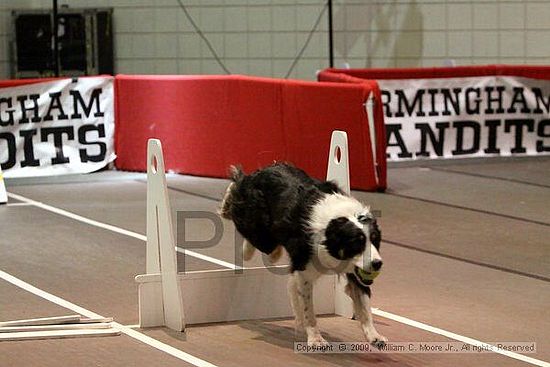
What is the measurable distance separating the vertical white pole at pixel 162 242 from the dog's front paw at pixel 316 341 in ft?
2.93

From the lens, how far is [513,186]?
13.1m

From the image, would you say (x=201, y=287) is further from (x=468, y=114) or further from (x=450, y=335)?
(x=468, y=114)

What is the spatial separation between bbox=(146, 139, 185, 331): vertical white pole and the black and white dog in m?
0.47

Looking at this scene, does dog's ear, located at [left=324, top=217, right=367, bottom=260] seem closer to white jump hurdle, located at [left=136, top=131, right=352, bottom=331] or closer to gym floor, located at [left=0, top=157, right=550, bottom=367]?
gym floor, located at [left=0, top=157, right=550, bottom=367]

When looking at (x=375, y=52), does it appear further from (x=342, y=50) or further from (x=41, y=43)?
(x=41, y=43)

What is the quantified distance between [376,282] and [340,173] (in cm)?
133

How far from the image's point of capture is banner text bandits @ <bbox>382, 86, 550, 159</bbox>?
14.8 meters

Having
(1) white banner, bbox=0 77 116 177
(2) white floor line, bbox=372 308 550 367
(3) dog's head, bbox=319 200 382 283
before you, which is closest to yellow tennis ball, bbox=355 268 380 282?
(3) dog's head, bbox=319 200 382 283

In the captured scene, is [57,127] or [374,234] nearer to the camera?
[374,234]

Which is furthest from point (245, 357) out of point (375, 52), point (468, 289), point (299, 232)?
point (375, 52)

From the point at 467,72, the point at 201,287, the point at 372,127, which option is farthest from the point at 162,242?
the point at 467,72

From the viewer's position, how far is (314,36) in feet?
62.4

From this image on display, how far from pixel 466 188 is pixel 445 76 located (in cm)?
257

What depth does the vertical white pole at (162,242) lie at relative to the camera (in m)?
7.07
